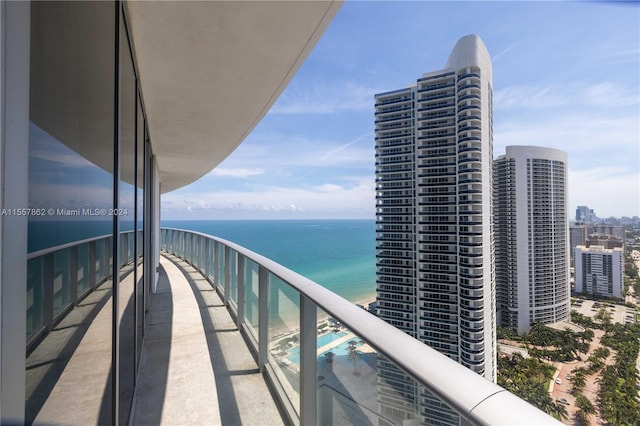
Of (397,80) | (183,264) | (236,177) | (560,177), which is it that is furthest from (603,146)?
(236,177)

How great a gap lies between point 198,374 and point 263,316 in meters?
0.83

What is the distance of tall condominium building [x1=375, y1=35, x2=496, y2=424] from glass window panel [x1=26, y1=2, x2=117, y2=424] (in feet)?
83.9

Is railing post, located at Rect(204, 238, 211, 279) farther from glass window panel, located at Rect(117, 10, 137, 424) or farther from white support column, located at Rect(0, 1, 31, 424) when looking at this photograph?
white support column, located at Rect(0, 1, 31, 424)

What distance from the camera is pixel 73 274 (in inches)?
34.5

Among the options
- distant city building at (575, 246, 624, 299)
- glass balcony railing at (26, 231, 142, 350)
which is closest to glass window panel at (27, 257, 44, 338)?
glass balcony railing at (26, 231, 142, 350)

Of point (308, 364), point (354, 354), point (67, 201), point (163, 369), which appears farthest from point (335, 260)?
point (67, 201)

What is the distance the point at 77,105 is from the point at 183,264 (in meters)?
9.10

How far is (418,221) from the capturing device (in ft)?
93.2

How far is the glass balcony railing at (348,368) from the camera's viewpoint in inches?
26.7

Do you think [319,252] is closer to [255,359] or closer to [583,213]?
[583,213]

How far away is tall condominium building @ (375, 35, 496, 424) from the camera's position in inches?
1025

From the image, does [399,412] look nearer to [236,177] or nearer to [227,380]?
[227,380]

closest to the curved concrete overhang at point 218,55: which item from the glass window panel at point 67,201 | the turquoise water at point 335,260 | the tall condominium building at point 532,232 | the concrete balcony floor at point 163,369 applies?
the glass window panel at point 67,201

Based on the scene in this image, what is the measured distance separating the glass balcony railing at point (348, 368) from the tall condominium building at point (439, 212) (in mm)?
23885
